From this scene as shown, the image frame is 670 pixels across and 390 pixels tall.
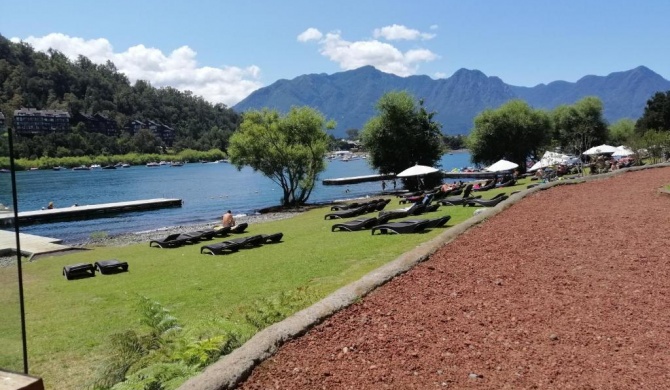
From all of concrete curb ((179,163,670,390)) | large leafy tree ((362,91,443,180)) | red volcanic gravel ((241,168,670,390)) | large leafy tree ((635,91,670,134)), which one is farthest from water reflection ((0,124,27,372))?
large leafy tree ((635,91,670,134))

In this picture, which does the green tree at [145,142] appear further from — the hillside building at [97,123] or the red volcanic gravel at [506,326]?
the red volcanic gravel at [506,326]

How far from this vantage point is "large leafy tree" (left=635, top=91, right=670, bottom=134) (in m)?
68.3

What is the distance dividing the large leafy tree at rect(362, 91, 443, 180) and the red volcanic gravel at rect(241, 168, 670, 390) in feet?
129

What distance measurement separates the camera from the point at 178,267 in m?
13.7

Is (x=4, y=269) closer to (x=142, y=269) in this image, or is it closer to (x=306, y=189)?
(x=142, y=269)

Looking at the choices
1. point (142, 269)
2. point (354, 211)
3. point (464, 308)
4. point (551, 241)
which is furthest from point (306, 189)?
point (464, 308)

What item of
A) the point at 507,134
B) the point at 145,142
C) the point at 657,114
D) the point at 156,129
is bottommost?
the point at 507,134

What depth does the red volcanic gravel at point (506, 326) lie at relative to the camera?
14.2ft

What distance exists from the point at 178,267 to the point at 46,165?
13977cm

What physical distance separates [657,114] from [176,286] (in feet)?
248

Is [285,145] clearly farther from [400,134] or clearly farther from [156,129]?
[156,129]

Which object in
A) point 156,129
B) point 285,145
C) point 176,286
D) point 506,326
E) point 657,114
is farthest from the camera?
point 156,129

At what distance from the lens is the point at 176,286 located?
435 inches

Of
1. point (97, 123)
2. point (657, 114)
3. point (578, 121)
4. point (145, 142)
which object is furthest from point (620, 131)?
point (97, 123)
